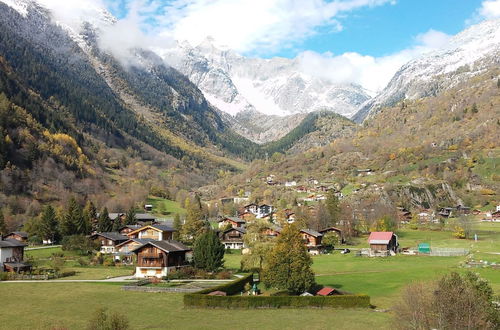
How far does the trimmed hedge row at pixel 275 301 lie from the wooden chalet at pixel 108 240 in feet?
194

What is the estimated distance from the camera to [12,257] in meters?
82.8

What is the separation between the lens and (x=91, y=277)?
73.7m

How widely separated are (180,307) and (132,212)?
284 ft

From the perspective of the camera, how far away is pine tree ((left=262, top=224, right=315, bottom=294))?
196 feet

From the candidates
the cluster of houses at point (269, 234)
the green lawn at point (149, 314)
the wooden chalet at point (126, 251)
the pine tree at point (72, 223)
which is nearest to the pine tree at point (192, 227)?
the cluster of houses at point (269, 234)

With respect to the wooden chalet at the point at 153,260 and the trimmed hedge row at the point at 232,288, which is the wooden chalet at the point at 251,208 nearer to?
the wooden chalet at the point at 153,260

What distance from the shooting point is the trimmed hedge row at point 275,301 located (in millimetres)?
52656

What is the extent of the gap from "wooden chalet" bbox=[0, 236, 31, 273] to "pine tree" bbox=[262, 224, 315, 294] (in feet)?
124

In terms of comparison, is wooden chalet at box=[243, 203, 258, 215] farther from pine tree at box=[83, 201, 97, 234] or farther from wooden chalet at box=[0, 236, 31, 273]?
wooden chalet at box=[0, 236, 31, 273]

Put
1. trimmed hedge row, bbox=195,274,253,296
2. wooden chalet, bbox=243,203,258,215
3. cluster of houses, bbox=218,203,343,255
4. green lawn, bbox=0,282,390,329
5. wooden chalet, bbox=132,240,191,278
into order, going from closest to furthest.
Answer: green lawn, bbox=0,282,390,329
trimmed hedge row, bbox=195,274,253,296
wooden chalet, bbox=132,240,191,278
cluster of houses, bbox=218,203,343,255
wooden chalet, bbox=243,203,258,215

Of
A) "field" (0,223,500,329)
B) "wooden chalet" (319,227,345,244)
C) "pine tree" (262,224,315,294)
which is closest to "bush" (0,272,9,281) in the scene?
"field" (0,223,500,329)

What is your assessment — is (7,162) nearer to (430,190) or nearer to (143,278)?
(143,278)

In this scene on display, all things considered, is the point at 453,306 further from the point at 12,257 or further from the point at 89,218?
the point at 89,218

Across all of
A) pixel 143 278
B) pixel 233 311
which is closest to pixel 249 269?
pixel 143 278
